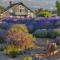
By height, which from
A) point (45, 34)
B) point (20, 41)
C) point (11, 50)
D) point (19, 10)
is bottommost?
point (19, 10)

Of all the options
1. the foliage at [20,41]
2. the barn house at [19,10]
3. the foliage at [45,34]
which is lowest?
the barn house at [19,10]

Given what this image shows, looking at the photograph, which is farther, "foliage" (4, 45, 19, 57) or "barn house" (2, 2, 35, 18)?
"barn house" (2, 2, 35, 18)

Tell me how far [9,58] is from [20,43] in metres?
1.97

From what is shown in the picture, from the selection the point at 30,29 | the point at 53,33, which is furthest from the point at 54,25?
the point at 53,33

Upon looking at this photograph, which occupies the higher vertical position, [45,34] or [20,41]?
[20,41]

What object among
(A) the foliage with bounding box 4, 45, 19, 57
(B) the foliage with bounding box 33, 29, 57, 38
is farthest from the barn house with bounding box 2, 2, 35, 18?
(A) the foliage with bounding box 4, 45, 19, 57

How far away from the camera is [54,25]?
72.2 ft

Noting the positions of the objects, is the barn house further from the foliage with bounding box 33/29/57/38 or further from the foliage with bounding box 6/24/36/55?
the foliage with bounding box 6/24/36/55

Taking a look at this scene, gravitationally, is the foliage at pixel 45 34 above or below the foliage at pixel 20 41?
below

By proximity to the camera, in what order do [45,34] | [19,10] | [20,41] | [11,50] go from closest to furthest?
[11,50]
[20,41]
[45,34]
[19,10]

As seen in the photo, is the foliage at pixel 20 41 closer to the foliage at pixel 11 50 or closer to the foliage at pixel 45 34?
the foliage at pixel 11 50

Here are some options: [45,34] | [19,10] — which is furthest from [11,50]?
[19,10]

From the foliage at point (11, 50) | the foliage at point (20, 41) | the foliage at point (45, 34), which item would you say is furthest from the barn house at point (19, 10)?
the foliage at point (11, 50)

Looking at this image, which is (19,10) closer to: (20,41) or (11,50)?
(20,41)
